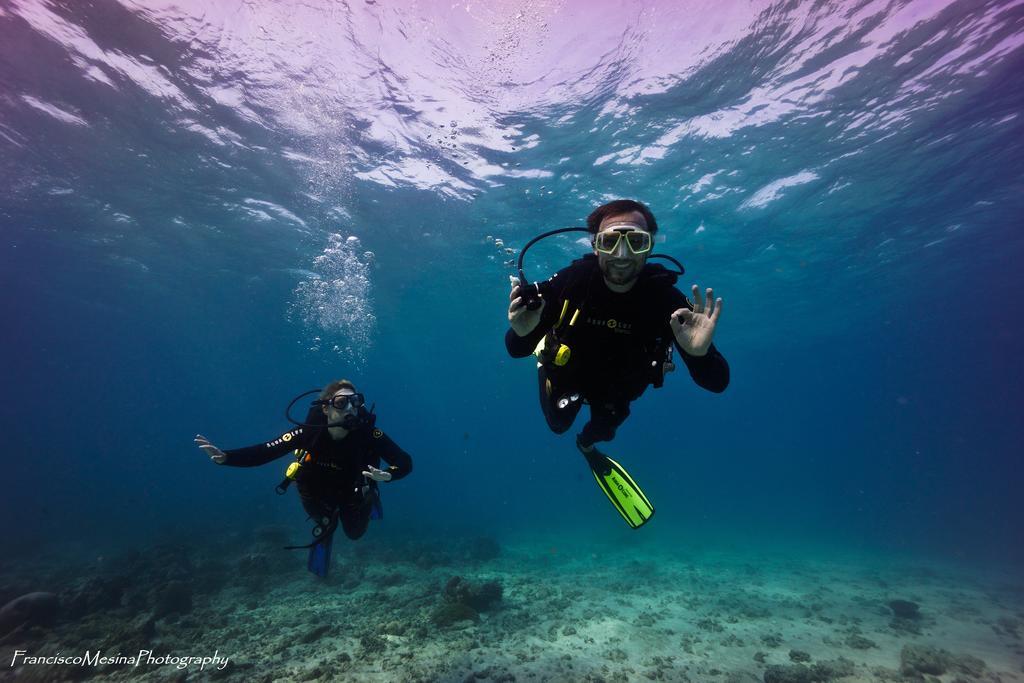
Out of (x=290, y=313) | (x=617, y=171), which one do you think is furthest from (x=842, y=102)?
(x=290, y=313)

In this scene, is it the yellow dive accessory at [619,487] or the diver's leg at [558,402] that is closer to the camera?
the diver's leg at [558,402]

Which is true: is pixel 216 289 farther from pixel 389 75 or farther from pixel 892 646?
pixel 892 646

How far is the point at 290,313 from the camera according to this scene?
41406 mm

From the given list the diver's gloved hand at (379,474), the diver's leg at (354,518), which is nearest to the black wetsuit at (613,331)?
the diver's gloved hand at (379,474)

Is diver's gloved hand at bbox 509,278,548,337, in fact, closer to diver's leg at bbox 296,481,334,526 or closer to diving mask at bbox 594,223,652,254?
diving mask at bbox 594,223,652,254

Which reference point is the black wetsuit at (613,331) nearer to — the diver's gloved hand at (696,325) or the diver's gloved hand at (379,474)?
the diver's gloved hand at (696,325)

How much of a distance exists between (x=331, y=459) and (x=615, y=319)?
5087 mm

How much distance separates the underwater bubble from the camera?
25719 mm

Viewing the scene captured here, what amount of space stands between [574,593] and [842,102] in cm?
1783

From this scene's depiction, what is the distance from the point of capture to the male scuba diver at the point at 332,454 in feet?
21.3

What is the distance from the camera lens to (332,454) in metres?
6.62

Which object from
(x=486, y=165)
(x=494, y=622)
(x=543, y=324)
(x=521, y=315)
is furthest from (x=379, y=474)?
(x=486, y=165)

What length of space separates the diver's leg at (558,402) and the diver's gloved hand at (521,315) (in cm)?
93

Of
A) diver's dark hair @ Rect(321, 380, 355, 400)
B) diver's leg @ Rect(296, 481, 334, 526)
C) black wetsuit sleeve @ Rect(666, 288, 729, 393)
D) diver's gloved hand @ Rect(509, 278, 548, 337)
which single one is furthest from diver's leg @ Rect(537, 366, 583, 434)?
diver's leg @ Rect(296, 481, 334, 526)
